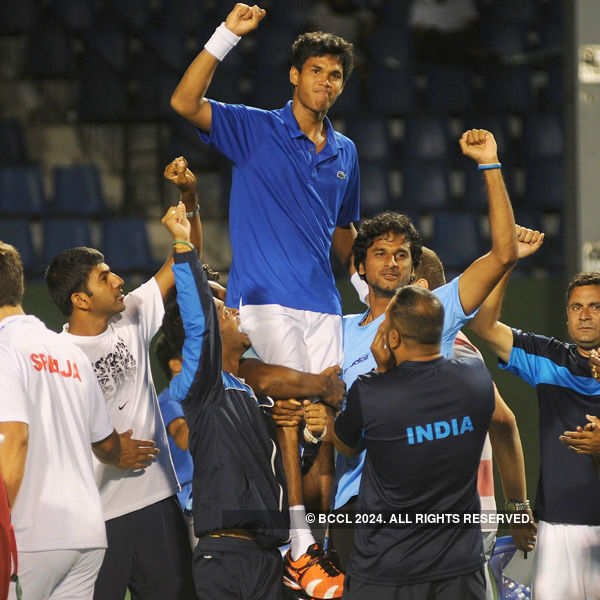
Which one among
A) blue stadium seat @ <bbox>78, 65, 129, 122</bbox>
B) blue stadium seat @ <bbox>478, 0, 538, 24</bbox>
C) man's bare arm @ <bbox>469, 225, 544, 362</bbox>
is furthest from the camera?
blue stadium seat @ <bbox>478, 0, 538, 24</bbox>

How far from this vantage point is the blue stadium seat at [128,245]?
7.50 m

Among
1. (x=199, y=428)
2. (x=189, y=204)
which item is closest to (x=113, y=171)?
(x=189, y=204)

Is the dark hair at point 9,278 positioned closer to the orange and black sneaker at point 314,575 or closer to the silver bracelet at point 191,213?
the silver bracelet at point 191,213

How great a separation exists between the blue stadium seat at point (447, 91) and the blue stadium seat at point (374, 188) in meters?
0.94

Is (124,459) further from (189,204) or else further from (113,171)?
(113,171)

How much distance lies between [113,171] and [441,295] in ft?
17.5

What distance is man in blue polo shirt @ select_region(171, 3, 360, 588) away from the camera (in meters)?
3.81

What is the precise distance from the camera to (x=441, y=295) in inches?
144

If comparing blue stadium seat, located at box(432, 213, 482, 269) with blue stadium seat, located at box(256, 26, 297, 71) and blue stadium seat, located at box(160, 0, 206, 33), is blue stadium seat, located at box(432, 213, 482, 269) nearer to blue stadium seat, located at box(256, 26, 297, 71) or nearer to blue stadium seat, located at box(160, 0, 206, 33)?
blue stadium seat, located at box(256, 26, 297, 71)

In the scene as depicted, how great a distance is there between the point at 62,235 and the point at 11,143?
117 centimetres

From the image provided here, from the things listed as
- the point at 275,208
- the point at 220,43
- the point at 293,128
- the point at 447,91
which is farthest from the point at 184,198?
the point at 447,91

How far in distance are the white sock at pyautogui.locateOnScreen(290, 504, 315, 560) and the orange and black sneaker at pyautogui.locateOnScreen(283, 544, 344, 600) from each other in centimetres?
2

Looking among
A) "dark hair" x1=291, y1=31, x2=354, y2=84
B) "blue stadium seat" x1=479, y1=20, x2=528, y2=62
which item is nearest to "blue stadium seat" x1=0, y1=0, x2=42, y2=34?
"blue stadium seat" x1=479, y1=20, x2=528, y2=62

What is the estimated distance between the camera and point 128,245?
7.58m
